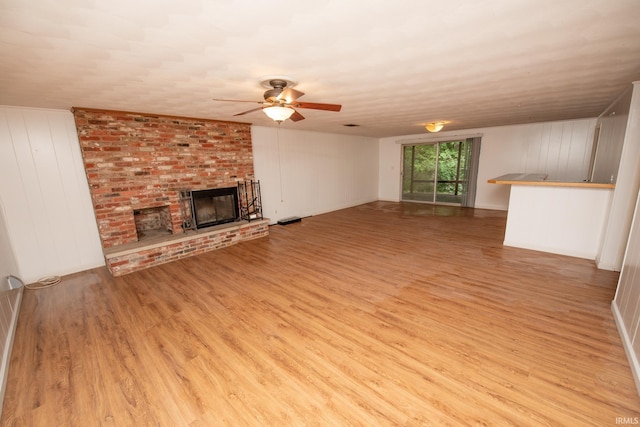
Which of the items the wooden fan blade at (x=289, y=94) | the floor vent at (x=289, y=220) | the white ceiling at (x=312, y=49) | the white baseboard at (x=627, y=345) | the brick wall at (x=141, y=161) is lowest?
the white baseboard at (x=627, y=345)

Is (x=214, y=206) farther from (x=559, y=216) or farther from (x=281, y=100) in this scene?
(x=559, y=216)

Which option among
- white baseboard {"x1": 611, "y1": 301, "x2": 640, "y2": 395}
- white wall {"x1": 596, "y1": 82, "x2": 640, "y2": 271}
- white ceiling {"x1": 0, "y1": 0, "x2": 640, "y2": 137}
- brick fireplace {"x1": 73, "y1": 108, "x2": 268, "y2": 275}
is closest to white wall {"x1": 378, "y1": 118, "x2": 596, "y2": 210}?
white ceiling {"x1": 0, "y1": 0, "x2": 640, "y2": 137}

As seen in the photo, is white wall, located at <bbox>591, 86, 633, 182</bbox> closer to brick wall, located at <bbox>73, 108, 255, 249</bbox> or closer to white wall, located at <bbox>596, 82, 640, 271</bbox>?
white wall, located at <bbox>596, 82, 640, 271</bbox>

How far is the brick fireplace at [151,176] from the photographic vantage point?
3613 millimetres

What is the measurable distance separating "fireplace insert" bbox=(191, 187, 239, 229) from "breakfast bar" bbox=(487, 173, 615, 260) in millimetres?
4660

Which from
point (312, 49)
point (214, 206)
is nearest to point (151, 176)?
point (214, 206)

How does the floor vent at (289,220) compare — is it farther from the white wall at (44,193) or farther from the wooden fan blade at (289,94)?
the wooden fan blade at (289,94)

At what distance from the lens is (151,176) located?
4074mm

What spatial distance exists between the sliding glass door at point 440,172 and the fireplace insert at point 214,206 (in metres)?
5.86

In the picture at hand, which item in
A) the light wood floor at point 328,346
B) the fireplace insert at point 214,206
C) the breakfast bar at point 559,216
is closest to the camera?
the light wood floor at point 328,346

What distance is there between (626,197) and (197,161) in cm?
599

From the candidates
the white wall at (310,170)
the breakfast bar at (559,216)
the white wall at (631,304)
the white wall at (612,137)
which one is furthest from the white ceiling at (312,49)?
the white wall at (310,170)

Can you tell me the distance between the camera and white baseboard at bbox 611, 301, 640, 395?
1.68 m

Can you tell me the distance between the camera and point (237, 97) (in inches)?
123
